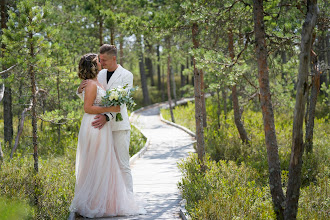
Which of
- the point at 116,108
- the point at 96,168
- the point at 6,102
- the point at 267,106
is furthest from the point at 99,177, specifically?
the point at 6,102

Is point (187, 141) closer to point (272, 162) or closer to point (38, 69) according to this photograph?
point (38, 69)

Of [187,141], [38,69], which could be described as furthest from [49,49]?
[187,141]

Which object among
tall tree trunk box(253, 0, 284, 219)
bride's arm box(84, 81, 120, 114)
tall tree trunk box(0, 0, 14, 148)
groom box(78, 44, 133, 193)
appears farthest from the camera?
tall tree trunk box(0, 0, 14, 148)

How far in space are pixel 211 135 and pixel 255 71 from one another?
2969 millimetres

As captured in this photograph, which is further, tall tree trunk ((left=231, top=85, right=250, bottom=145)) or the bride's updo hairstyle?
tall tree trunk ((left=231, top=85, right=250, bottom=145))

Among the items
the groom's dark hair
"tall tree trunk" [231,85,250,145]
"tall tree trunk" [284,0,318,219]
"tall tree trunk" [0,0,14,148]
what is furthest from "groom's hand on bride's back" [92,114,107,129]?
"tall tree trunk" [0,0,14,148]

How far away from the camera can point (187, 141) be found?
17797 mm

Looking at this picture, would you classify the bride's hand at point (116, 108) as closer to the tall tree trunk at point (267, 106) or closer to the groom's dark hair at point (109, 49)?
the groom's dark hair at point (109, 49)

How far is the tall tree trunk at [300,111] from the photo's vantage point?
16.0ft

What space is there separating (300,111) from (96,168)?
319cm

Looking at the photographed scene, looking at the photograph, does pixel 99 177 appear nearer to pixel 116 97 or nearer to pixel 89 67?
pixel 116 97

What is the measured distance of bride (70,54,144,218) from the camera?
249 inches

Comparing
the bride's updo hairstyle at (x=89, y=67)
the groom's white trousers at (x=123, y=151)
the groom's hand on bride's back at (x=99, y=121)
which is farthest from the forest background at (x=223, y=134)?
the bride's updo hairstyle at (x=89, y=67)

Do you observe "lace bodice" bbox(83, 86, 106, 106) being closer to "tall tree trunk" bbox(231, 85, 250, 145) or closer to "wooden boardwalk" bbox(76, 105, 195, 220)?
"wooden boardwalk" bbox(76, 105, 195, 220)
